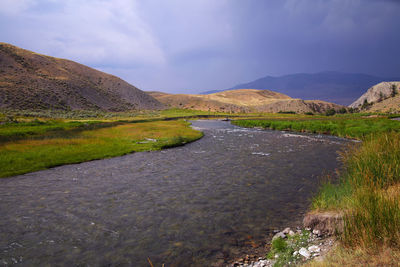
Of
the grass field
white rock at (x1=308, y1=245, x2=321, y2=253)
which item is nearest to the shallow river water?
white rock at (x1=308, y1=245, x2=321, y2=253)

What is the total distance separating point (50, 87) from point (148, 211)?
117 meters

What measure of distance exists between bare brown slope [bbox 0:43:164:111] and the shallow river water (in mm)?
85936

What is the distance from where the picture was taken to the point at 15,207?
39.5ft

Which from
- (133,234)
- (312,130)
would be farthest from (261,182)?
(312,130)

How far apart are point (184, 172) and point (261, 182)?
6242 mm

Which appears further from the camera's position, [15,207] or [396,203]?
[15,207]

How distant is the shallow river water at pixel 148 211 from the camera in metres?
8.35

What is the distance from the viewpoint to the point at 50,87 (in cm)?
10594

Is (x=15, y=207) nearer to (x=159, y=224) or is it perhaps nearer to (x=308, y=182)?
(x=159, y=224)

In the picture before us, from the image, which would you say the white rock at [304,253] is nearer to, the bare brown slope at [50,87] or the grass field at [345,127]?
the grass field at [345,127]

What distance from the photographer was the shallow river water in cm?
835

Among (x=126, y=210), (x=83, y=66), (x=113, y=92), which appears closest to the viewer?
(x=126, y=210)

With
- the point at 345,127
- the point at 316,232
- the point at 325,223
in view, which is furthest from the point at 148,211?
the point at 345,127

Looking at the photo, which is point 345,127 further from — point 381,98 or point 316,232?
point 381,98
